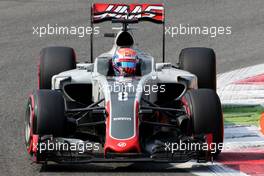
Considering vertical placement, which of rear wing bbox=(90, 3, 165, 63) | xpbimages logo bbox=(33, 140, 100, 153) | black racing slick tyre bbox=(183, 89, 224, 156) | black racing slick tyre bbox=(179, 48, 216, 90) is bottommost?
xpbimages logo bbox=(33, 140, 100, 153)

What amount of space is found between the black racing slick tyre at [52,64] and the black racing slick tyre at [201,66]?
4.94 feet

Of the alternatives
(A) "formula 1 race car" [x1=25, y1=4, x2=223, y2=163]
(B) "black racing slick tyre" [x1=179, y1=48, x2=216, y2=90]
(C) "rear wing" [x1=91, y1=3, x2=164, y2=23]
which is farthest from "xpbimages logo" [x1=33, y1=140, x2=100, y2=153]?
(C) "rear wing" [x1=91, y1=3, x2=164, y2=23]

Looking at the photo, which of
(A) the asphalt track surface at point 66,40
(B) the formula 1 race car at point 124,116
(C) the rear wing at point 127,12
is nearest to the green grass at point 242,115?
(B) the formula 1 race car at point 124,116

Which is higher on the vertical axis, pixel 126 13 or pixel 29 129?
pixel 126 13

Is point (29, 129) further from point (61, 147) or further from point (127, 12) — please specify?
point (127, 12)

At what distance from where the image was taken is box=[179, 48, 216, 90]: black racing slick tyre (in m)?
14.8

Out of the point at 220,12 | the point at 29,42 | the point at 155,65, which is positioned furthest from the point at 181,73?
the point at 220,12

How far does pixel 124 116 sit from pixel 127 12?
2.90 meters

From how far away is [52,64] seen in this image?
48.7 feet

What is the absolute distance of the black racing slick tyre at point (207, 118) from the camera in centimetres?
1258

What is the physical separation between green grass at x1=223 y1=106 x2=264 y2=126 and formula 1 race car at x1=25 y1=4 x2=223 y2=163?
0.84 metres

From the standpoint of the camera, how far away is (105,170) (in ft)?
40.5

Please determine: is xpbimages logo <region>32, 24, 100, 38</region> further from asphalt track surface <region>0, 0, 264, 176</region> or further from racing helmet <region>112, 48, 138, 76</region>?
racing helmet <region>112, 48, 138, 76</region>

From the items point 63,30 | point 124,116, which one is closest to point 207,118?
point 124,116
